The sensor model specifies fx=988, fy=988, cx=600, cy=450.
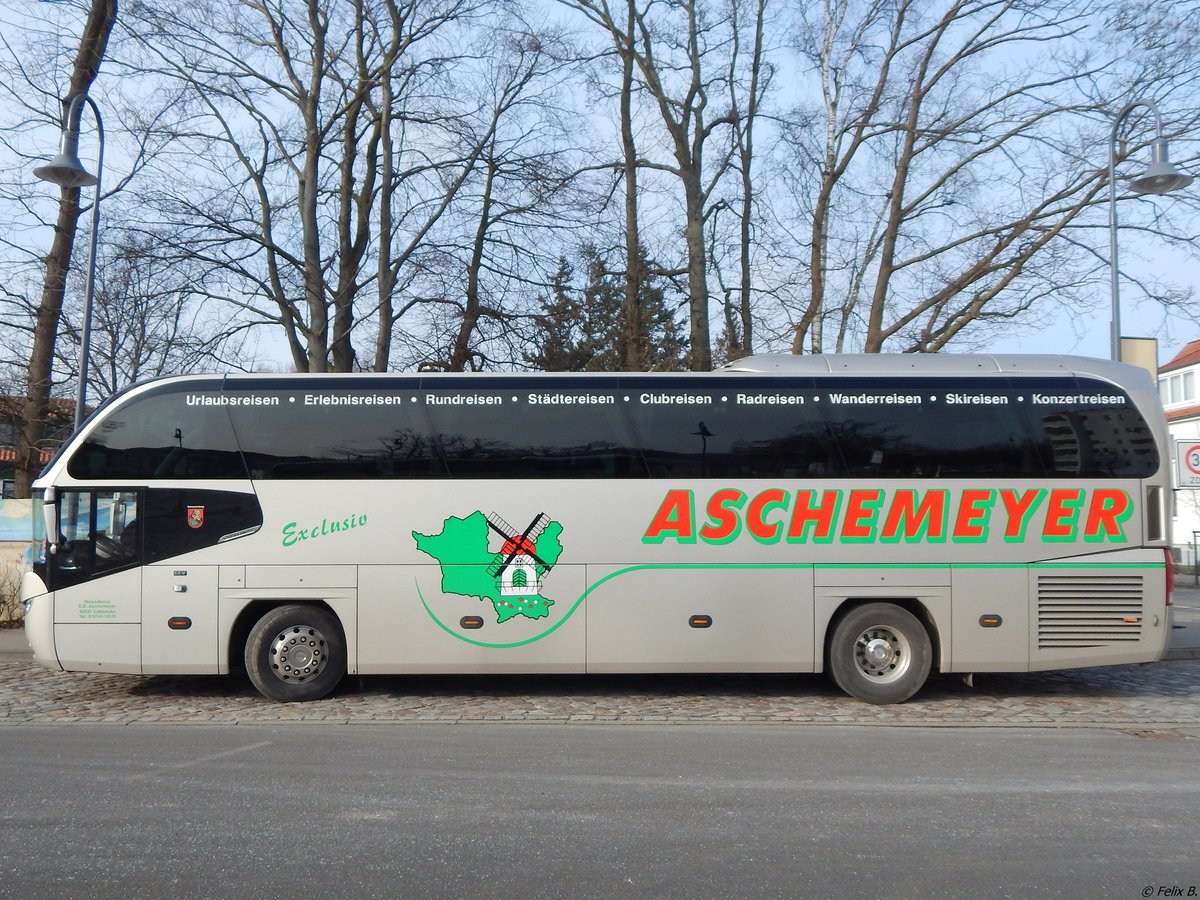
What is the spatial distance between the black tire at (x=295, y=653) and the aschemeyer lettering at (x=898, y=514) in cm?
342

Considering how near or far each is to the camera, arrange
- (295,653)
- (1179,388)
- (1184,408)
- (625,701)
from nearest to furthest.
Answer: (295,653)
(625,701)
(1184,408)
(1179,388)

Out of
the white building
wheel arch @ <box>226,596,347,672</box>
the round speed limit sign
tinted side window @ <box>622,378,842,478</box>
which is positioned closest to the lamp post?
wheel arch @ <box>226,596,347,672</box>

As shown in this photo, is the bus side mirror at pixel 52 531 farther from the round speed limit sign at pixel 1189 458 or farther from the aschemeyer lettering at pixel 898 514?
the round speed limit sign at pixel 1189 458

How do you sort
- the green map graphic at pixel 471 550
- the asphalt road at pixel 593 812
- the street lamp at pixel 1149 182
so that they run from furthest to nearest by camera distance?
the street lamp at pixel 1149 182 < the green map graphic at pixel 471 550 < the asphalt road at pixel 593 812

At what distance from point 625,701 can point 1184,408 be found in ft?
146

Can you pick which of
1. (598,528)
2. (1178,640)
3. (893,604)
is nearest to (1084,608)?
(893,604)

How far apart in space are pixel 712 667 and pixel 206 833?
5.58 metres

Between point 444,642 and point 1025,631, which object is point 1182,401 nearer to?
point 1025,631

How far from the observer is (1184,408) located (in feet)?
150

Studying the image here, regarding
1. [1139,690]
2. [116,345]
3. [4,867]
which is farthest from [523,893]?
[116,345]

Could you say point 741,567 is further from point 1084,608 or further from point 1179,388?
point 1179,388

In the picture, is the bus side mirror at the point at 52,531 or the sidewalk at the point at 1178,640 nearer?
the bus side mirror at the point at 52,531

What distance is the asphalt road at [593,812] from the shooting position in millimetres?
5020

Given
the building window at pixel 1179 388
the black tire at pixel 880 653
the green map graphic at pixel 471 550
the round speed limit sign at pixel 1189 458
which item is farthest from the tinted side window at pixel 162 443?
the building window at pixel 1179 388
